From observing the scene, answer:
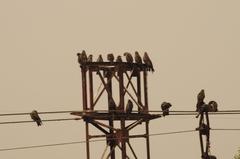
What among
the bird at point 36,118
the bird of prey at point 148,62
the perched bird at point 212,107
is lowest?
the perched bird at point 212,107

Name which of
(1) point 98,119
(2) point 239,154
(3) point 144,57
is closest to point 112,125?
(1) point 98,119

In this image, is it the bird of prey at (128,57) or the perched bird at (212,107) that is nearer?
the perched bird at (212,107)

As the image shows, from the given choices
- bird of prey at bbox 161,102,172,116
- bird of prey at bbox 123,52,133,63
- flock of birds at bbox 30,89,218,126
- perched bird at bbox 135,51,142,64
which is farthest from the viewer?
perched bird at bbox 135,51,142,64

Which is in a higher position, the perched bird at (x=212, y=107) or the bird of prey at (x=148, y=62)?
the bird of prey at (x=148, y=62)

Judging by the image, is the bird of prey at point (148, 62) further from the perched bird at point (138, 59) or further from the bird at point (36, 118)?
the bird at point (36, 118)

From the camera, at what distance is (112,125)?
102 ft

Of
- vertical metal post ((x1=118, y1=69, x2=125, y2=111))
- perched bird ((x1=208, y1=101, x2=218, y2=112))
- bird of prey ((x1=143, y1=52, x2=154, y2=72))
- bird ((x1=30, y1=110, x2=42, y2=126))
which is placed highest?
bird of prey ((x1=143, y1=52, x2=154, y2=72))

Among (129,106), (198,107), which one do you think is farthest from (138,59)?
(198,107)

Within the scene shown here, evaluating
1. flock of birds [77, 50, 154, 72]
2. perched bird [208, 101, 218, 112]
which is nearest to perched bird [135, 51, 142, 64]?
flock of birds [77, 50, 154, 72]

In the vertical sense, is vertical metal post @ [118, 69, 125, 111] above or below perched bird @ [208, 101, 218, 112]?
above

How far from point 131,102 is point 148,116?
0.82m

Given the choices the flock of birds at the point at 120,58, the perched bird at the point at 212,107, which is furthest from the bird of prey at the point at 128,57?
the perched bird at the point at 212,107

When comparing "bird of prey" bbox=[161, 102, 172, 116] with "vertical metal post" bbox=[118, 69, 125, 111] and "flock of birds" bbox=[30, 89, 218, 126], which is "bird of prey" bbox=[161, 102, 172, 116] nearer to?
"flock of birds" bbox=[30, 89, 218, 126]

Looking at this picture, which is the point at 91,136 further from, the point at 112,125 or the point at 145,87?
the point at 145,87
